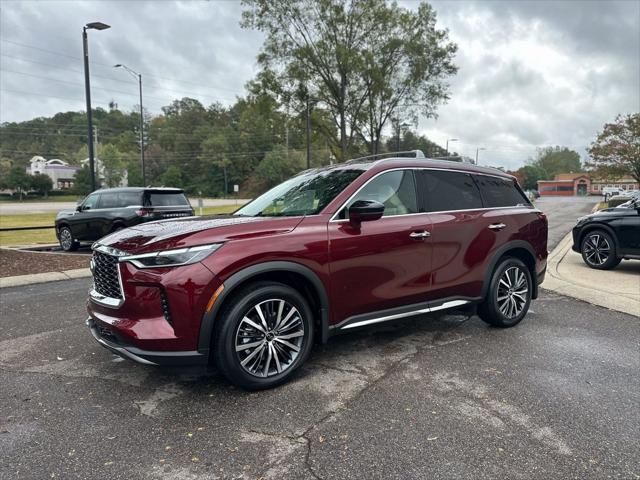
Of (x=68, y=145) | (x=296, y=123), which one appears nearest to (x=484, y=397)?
(x=296, y=123)

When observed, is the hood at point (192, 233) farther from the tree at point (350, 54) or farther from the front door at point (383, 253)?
the tree at point (350, 54)

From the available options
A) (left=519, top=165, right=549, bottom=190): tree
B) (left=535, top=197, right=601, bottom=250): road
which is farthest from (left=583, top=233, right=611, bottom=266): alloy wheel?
(left=519, top=165, right=549, bottom=190): tree

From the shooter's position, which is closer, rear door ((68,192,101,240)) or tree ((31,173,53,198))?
rear door ((68,192,101,240))

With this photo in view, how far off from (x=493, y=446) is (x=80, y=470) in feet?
7.67

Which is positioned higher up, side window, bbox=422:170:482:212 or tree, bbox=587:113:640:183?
tree, bbox=587:113:640:183

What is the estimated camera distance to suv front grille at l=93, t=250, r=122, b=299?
125 inches

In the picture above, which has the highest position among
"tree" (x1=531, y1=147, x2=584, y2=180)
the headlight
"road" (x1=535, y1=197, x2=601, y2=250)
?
"tree" (x1=531, y1=147, x2=584, y2=180)

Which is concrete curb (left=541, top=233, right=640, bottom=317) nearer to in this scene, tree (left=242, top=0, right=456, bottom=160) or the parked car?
the parked car

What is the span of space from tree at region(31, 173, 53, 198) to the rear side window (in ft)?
252

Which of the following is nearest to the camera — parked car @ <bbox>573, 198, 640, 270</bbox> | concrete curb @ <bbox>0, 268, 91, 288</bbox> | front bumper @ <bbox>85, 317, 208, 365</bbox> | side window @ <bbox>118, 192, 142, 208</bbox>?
front bumper @ <bbox>85, 317, 208, 365</bbox>

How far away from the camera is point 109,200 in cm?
1125

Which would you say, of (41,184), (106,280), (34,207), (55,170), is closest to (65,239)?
(106,280)

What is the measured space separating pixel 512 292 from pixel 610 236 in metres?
4.75

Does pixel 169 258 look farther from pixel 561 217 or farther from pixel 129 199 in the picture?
pixel 561 217
